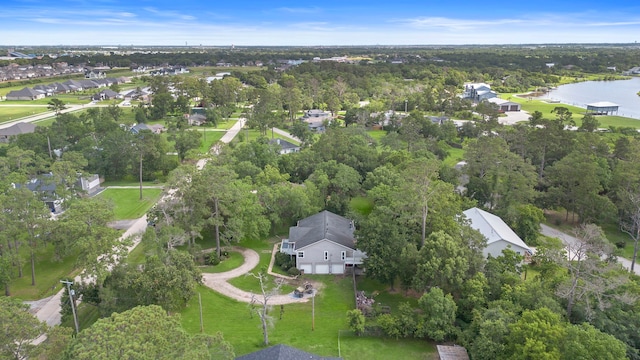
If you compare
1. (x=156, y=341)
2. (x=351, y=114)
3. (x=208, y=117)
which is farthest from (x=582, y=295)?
(x=208, y=117)

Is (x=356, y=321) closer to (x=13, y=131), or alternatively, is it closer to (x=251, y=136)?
(x=251, y=136)

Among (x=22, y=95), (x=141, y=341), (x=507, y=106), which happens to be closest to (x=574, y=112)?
(x=507, y=106)

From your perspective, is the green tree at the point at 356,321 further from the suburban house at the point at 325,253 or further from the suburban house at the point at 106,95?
the suburban house at the point at 106,95

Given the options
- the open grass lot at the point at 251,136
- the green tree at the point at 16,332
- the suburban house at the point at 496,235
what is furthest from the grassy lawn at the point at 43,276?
the open grass lot at the point at 251,136

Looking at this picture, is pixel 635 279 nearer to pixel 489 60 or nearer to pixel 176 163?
pixel 176 163

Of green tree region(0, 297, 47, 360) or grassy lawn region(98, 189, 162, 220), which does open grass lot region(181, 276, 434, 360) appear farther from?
grassy lawn region(98, 189, 162, 220)

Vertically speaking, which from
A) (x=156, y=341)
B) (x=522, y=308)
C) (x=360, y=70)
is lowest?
(x=522, y=308)
